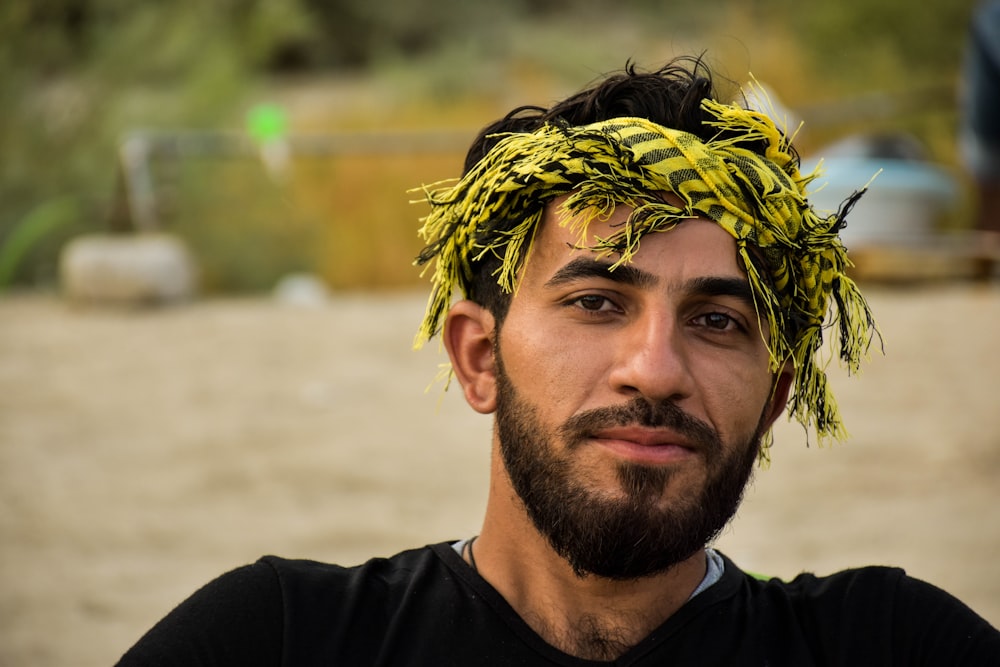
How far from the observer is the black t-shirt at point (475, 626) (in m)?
2.07

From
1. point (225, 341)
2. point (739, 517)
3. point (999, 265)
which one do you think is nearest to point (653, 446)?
point (739, 517)

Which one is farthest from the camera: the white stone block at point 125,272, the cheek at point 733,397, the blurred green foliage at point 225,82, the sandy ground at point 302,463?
the blurred green foliage at point 225,82

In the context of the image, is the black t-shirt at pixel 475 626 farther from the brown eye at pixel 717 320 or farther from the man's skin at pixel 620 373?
the brown eye at pixel 717 320

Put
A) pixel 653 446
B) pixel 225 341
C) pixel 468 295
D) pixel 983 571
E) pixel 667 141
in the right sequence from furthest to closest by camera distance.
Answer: pixel 225 341
pixel 983 571
pixel 468 295
pixel 667 141
pixel 653 446

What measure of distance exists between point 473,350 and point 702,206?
53 cm

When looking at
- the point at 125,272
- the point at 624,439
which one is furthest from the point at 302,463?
the point at 624,439

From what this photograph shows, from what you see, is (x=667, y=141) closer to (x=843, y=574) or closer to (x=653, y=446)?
(x=653, y=446)

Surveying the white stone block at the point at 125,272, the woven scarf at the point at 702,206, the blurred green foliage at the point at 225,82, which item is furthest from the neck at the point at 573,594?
the white stone block at the point at 125,272

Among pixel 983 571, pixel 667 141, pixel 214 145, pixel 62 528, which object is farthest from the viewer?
pixel 214 145

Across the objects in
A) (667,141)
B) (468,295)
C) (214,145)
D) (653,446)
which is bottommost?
(653,446)

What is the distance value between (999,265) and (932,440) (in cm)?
422

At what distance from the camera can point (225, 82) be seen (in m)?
14.5

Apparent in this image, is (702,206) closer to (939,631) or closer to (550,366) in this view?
(550,366)

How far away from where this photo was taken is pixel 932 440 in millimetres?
7484
